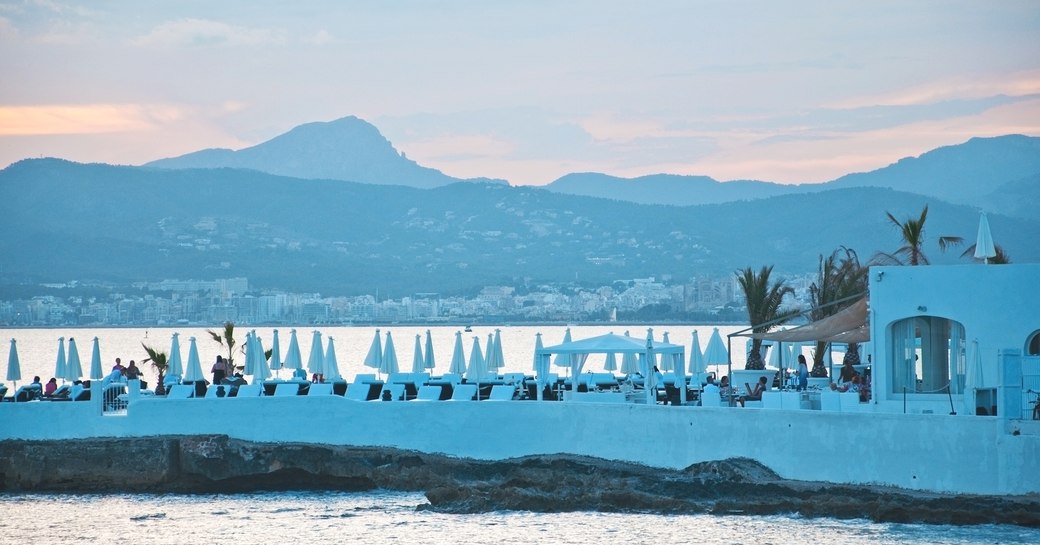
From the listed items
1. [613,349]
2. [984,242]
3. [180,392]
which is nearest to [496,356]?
[613,349]

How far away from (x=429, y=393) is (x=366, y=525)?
3.42 meters

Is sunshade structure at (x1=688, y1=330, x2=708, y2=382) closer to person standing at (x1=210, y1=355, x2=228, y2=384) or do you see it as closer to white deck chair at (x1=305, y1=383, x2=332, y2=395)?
white deck chair at (x1=305, y1=383, x2=332, y2=395)

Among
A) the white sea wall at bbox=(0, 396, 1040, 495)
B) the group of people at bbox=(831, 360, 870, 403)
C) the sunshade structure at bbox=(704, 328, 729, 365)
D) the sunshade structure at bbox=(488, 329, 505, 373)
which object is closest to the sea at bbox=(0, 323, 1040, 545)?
the white sea wall at bbox=(0, 396, 1040, 495)

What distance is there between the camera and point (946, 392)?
20.2 meters

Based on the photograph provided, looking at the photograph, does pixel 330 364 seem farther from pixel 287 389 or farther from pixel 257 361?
pixel 287 389

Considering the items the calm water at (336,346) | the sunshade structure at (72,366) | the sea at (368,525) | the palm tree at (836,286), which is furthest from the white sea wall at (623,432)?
the calm water at (336,346)

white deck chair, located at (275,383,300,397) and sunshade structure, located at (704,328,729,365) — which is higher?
sunshade structure, located at (704,328,729,365)

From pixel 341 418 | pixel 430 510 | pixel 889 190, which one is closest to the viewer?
pixel 430 510

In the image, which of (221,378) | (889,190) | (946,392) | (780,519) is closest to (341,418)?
(221,378)

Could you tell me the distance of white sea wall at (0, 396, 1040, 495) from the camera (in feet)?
61.3

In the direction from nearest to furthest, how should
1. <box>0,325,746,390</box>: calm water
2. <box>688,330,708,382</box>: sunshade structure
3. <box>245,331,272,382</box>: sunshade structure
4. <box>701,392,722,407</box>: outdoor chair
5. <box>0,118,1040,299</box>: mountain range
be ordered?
<box>701,392,722,407</box>: outdoor chair
<box>245,331,272,382</box>: sunshade structure
<box>688,330,708,382</box>: sunshade structure
<box>0,325,746,390</box>: calm water
<box>0,118,1040,299</box>: mountain range

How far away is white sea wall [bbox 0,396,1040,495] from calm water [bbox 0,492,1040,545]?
83 cm

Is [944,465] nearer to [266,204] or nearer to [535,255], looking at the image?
[535,255]

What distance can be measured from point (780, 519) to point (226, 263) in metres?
140
